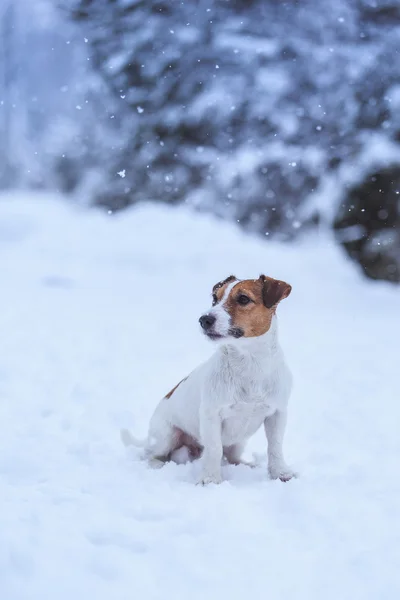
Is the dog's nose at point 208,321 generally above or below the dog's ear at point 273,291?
below

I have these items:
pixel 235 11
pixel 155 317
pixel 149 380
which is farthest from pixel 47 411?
pixel 235 11

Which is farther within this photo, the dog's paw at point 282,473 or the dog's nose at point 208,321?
the dog's paw at point 282,473

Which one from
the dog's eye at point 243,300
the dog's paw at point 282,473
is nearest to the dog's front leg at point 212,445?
the dog's paw at point 282,473

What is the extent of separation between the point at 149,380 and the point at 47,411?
1.85 metres

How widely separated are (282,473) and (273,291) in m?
1.11

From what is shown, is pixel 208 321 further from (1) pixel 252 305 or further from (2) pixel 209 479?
(2) pixel 209 479

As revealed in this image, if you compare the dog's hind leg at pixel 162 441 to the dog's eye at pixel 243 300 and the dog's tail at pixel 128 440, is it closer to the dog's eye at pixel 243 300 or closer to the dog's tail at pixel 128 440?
the dog's tail at pixel 128 440

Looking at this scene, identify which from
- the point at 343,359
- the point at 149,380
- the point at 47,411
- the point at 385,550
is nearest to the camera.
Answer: the point at 385,550

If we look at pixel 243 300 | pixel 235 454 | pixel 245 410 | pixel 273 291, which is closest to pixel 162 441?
pixel 235 454

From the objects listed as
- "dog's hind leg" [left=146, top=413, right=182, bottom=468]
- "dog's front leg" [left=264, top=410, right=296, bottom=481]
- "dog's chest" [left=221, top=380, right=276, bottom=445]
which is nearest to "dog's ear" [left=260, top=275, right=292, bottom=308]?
"dog's chest" [left=221, top=380, right=276, bottom=445]

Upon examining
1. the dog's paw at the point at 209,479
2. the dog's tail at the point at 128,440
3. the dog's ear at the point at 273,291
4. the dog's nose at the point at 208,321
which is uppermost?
the dog's ear at the point at 273,291

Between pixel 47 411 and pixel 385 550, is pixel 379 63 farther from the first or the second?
pixel 385 550

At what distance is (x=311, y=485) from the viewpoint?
3.52 metres

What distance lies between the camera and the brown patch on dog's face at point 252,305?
342 centimetres
